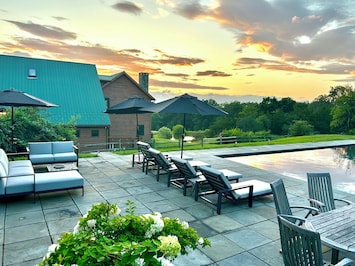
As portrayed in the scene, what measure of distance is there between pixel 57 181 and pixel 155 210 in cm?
218

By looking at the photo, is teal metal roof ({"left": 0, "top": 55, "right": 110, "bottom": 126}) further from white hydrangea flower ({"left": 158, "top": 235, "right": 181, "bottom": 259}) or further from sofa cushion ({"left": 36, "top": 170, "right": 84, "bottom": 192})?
white hydrangea flower ({"left": 158, "top": 235, "right": 181, "bottom": 259})

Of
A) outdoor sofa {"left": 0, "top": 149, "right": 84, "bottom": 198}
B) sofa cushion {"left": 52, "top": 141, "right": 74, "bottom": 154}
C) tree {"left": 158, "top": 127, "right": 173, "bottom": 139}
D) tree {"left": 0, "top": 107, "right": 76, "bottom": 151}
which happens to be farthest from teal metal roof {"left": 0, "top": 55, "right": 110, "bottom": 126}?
tree {"left": 158, "top": 127, "right": 173, "bottom": 139}

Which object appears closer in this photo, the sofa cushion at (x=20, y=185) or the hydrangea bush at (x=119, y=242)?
the hydrangea bush at (x=119, y=242)

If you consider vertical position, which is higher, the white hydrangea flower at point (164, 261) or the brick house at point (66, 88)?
the brick house at point (66, 88)

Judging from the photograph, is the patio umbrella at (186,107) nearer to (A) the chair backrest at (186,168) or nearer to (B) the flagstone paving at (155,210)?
(A) the chair backrest at (186,168)

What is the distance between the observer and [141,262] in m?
1.22

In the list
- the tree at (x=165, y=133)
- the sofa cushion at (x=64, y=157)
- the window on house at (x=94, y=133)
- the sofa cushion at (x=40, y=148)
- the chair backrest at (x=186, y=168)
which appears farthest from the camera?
the tree at (x=165, y=133)

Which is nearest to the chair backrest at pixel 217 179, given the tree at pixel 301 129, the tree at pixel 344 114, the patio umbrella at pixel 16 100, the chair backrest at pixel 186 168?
the chair backrest at pixel 186 168

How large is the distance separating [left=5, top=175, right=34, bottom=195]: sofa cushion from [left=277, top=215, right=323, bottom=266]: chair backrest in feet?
15.5

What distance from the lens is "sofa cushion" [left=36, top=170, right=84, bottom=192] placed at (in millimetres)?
4973

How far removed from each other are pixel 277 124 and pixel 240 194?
37527mm

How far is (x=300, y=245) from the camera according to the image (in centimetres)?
209

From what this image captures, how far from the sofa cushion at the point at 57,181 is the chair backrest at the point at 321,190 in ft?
14.8

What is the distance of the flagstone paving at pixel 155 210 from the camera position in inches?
126
